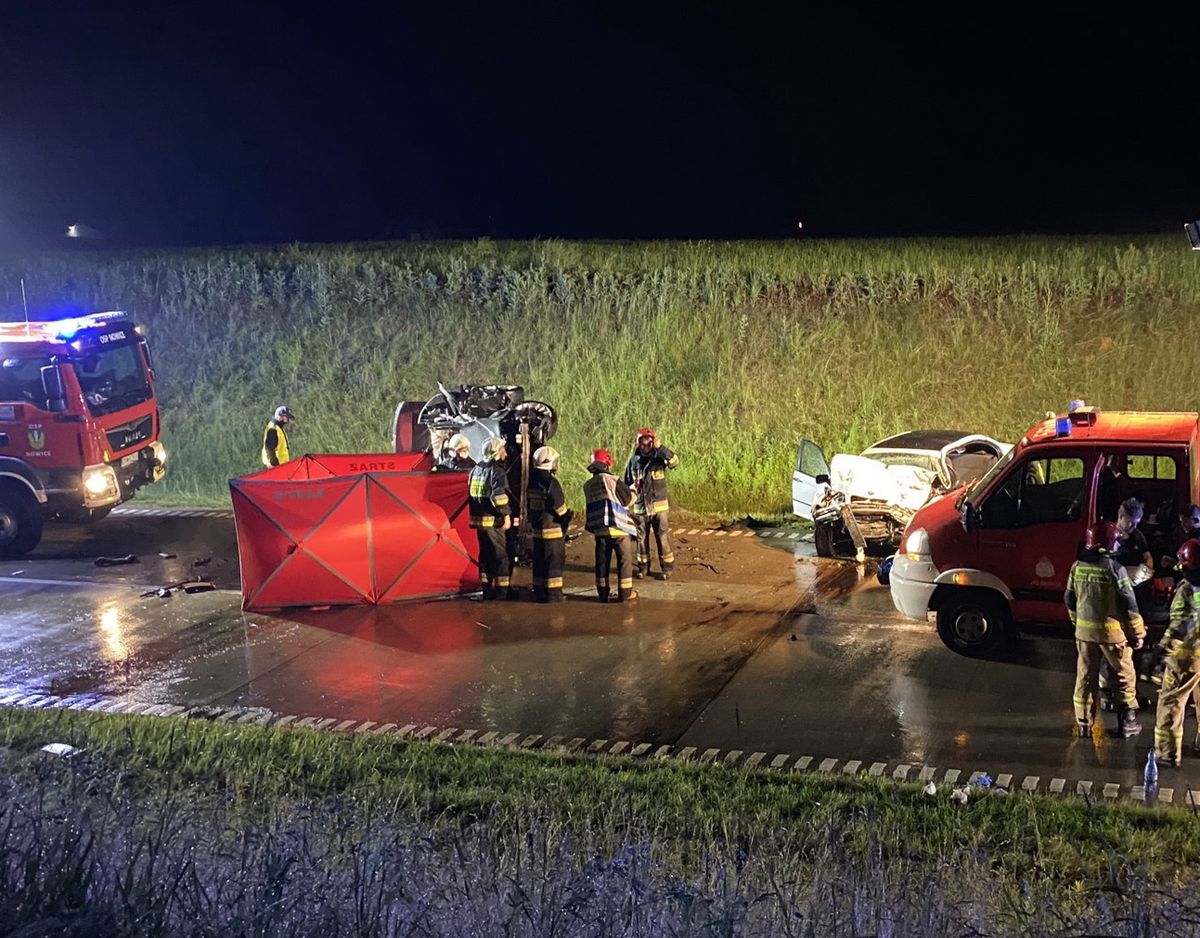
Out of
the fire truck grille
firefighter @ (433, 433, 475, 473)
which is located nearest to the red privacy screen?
firefighter @ (433, 433, 475, 473)

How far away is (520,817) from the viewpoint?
6727 millimetres

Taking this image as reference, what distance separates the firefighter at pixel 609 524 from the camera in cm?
1184

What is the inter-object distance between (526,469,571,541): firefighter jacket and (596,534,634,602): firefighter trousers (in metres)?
0.43

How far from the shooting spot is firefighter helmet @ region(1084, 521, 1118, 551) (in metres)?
7.92

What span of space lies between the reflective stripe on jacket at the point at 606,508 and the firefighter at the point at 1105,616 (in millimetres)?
4707

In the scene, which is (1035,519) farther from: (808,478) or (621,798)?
(808,478)

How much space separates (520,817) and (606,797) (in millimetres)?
701

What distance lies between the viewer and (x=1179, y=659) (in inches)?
298

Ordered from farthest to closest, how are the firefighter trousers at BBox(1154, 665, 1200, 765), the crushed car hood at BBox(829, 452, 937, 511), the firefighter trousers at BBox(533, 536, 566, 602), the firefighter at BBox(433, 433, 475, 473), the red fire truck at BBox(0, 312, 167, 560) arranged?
the red fire truck at BBox(0, 312, 167, 560)
the firefighter at BBox(433, 433, 475, 473)
the crushed car hood at BBox(829, 452, 937, 511)
the firefighter trousers at BBox(533, 536, 566, 602)
the firefighter trousers at BBox(1154, 665, 1200, 765)

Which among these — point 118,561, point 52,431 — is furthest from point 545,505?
point 52,431

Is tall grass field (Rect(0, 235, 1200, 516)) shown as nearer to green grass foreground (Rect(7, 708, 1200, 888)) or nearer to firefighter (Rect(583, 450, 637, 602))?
firefighter (Rect(583, 450, 637, 602))

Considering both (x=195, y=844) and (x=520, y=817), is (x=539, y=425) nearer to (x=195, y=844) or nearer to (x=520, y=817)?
(x=520, y=817)

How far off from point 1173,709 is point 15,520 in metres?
13.0

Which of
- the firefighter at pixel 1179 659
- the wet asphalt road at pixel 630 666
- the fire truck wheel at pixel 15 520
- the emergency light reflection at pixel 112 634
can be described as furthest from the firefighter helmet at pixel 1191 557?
the fire truck wheel at pixel 15 520
